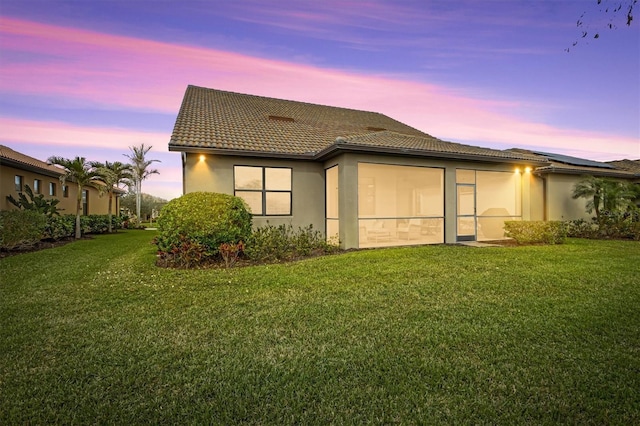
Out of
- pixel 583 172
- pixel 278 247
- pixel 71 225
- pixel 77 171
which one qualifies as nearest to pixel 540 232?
pixel 583 172

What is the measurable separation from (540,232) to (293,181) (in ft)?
28.8

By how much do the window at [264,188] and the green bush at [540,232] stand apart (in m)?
8.31

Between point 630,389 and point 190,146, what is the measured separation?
9941 mm

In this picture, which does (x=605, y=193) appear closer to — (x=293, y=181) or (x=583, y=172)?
(x=583, y=172)

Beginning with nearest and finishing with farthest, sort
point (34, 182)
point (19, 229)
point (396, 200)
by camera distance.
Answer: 1. point (19, 229)
2. point (396, 200)
3. point (34, 182)

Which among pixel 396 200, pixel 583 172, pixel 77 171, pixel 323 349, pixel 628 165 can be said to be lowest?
pixel 323 349

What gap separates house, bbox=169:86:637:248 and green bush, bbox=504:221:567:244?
1.62 m

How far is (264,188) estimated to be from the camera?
11.0 meters

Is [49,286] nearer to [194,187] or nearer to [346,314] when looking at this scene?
[194,187]

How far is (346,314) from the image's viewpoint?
4.36 metres

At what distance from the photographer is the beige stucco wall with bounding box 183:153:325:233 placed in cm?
1015

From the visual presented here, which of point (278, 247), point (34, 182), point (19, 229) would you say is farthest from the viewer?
point (34, 182)

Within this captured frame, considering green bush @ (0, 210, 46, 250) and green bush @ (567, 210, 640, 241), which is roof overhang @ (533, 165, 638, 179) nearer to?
green bush @ (567, 210, 640, 241)

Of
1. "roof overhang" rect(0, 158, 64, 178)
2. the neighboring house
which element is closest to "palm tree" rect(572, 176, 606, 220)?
the neighboring house
